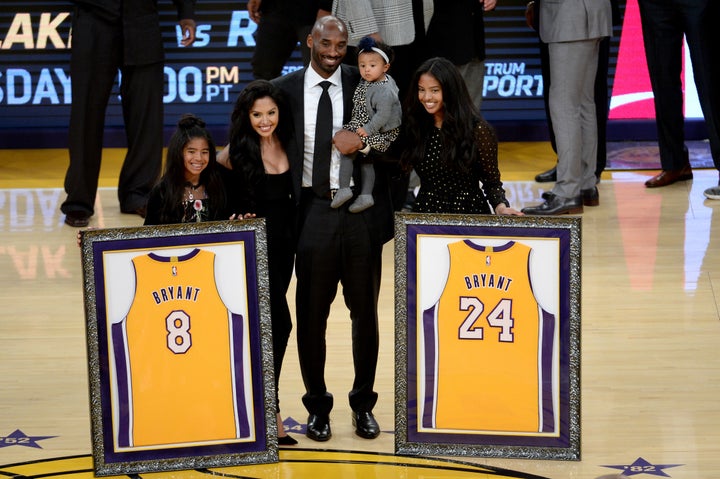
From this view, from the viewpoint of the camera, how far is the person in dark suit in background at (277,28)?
23.5 ft

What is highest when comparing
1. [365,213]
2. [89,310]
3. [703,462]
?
[365,213]

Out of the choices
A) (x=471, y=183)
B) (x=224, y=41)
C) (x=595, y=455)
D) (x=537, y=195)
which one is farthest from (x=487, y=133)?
(x=224, y=41)

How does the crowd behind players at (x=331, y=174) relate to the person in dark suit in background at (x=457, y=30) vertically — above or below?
below

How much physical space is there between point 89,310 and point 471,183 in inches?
55.0

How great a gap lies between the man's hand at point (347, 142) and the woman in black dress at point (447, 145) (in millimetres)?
215

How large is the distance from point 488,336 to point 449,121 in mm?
755

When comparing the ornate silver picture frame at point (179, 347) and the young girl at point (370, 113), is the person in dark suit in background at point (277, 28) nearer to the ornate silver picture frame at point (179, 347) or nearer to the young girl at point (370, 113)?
the young girl at point (370, 113)

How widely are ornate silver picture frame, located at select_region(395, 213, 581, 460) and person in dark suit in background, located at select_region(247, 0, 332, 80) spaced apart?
3326 mm

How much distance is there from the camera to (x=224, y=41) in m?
9.42

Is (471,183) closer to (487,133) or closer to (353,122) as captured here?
(487,133)

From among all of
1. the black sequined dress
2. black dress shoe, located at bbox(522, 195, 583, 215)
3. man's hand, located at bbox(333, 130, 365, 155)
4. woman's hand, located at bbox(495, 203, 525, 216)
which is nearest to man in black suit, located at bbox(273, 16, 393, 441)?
man's hand, located at bbox(333, 130, 365, 155)

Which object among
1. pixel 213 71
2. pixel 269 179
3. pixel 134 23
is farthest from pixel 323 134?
pixel 213 71

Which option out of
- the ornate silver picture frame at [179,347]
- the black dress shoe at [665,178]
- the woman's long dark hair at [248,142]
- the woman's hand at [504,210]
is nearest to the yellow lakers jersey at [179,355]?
the ornate silver picture frame at [179,347]

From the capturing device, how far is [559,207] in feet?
23.9
